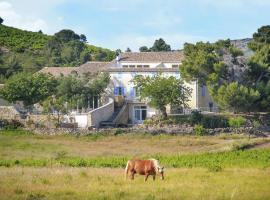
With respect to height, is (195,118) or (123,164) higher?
(195,118)

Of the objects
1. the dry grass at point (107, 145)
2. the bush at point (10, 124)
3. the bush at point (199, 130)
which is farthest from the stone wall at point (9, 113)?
the bush at point (199, 130)

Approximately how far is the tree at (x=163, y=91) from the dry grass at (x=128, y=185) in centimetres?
3124

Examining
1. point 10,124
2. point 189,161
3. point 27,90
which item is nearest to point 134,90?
point 27,90

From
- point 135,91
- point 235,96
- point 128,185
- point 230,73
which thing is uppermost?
point 230,73

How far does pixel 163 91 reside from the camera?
62219mm

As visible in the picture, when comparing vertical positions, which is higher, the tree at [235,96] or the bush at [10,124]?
the tree at [235,96]

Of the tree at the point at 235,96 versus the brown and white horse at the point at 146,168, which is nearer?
the brown and white horse at the point at 146,168

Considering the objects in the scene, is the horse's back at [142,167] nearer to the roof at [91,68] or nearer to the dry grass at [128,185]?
the dry grass at [128,185]

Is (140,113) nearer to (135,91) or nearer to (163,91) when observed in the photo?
(135,91)

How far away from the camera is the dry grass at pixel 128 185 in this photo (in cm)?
2203

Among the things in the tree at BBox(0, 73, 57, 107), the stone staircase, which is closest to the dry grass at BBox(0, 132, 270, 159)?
the stone staircase

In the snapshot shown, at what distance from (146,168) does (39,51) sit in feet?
334

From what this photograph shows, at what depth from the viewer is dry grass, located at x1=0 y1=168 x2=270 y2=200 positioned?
72.3 ft

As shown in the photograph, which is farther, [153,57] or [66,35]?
[66,35]
